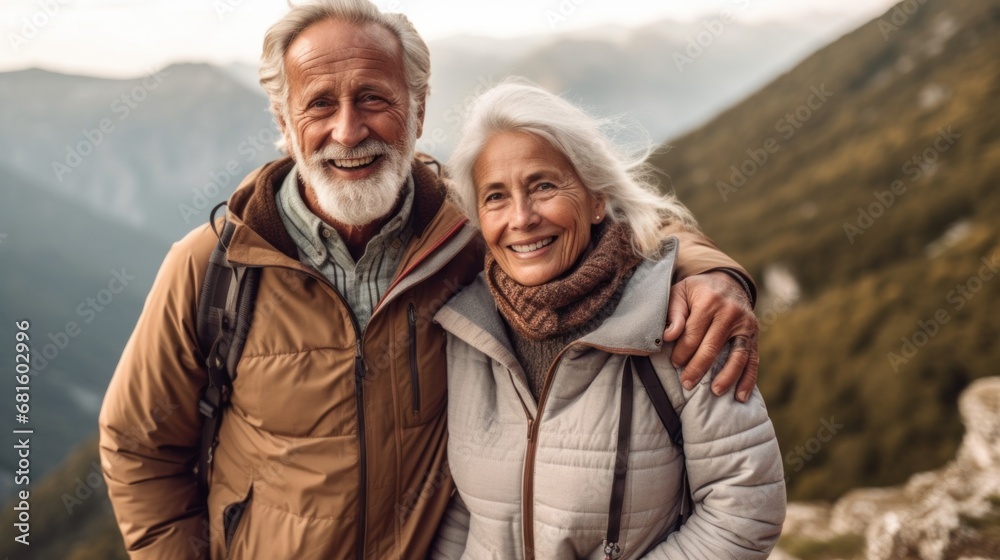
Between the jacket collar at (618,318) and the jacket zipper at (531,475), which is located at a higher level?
the jacket collar at (618,318)

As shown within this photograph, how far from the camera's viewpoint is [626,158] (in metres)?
3.95

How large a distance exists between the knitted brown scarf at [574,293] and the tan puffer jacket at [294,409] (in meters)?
0.43

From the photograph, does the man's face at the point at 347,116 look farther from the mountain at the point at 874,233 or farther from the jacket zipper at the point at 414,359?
the mountain at the point at 874,233

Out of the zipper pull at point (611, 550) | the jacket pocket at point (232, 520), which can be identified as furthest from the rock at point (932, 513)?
the jacket pocket at point (232, 520)

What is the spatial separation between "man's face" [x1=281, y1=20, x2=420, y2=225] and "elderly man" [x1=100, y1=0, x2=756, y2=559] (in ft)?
0.03

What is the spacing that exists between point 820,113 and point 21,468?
92.4 m

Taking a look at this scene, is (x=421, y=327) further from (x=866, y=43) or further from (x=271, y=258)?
(x=866, y=43)

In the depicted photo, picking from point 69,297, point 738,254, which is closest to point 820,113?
point 738,254

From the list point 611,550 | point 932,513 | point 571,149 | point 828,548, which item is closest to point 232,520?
point 611,550

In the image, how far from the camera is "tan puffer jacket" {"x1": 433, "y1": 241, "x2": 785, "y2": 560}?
3.13m

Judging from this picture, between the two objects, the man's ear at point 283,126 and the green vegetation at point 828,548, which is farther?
the green vegetation at point 828,548

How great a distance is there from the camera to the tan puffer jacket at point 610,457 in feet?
10.3

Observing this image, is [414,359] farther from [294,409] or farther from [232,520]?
[232,520]

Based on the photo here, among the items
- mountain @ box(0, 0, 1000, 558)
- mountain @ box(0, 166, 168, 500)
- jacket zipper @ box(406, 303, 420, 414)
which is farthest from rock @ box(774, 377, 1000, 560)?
mountain @ box(0, 166, 168, 500)
